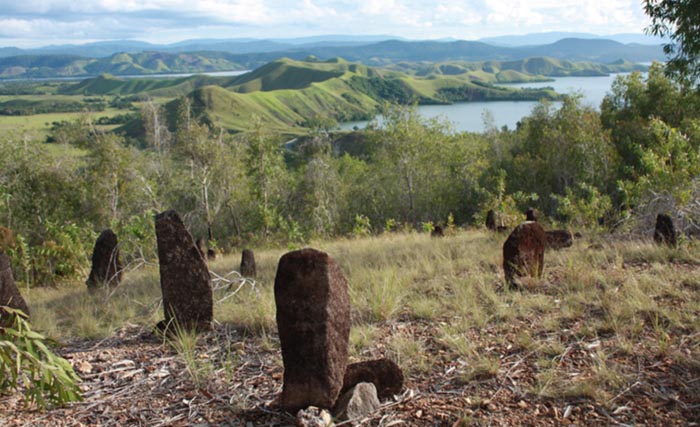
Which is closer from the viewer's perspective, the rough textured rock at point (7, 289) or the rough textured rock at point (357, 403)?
the rough textured rock at point (357, 403)

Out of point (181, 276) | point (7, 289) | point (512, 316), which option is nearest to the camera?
point (512, 316)

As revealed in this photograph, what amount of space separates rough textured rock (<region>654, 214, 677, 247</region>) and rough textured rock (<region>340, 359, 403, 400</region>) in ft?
19.9

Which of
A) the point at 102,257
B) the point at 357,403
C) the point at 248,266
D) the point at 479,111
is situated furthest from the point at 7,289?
the point at 479,111

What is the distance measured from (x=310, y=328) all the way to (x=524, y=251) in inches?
150

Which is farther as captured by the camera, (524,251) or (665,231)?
(665,231)

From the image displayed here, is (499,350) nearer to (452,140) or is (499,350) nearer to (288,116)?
(452,140)

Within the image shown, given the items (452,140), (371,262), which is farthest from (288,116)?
(371,262)

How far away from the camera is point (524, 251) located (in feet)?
21.6

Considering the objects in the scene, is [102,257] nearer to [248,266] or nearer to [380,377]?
[248,266]

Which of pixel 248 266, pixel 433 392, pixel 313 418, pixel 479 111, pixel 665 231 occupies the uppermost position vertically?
pixel 479 111

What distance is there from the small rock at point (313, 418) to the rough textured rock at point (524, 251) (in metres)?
3.70

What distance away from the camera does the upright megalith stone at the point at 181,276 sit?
5.60 meters

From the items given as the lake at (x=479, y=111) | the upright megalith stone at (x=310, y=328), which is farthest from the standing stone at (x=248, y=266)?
the lake at (x=479, y=111)

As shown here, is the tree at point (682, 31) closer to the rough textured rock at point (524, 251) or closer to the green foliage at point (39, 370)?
the rough textured rock at point (524, 251)
